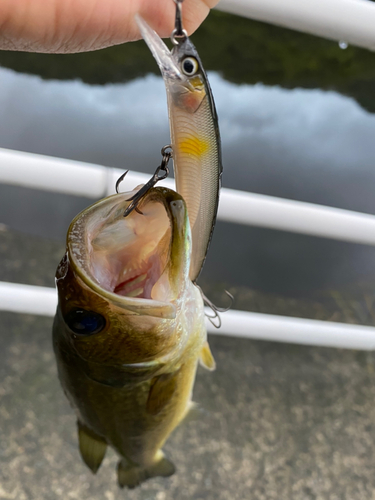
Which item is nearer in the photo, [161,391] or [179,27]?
[179,27]

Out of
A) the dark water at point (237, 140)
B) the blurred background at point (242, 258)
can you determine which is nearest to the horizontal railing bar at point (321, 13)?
the blurred background at point (242, 258)

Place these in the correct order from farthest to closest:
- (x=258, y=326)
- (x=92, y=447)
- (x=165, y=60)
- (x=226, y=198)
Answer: (x=258, y=326) → (x=226, y=198) → (x=92, y=447) → (x=165, y=60)

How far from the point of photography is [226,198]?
97 centimetres

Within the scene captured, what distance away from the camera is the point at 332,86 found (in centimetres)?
329

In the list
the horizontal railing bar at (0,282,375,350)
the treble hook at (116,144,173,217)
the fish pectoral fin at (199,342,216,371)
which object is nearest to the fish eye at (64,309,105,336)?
the treble hook at (116,144,173,217)

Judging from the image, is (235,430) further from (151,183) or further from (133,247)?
(151,183)

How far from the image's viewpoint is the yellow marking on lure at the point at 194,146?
438 millimetres

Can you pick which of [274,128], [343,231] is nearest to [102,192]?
[343,231]

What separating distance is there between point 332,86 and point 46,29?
330cm

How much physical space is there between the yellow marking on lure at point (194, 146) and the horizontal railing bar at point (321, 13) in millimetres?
432

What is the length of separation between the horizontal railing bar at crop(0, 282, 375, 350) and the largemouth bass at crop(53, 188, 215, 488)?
21.1 inches

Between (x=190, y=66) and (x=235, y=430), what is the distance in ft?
5.58

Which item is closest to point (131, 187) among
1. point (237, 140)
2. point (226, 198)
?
point (226, 198)

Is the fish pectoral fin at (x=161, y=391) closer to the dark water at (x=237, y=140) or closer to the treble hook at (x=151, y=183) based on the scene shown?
the treble hook at (x=151, y=183)
